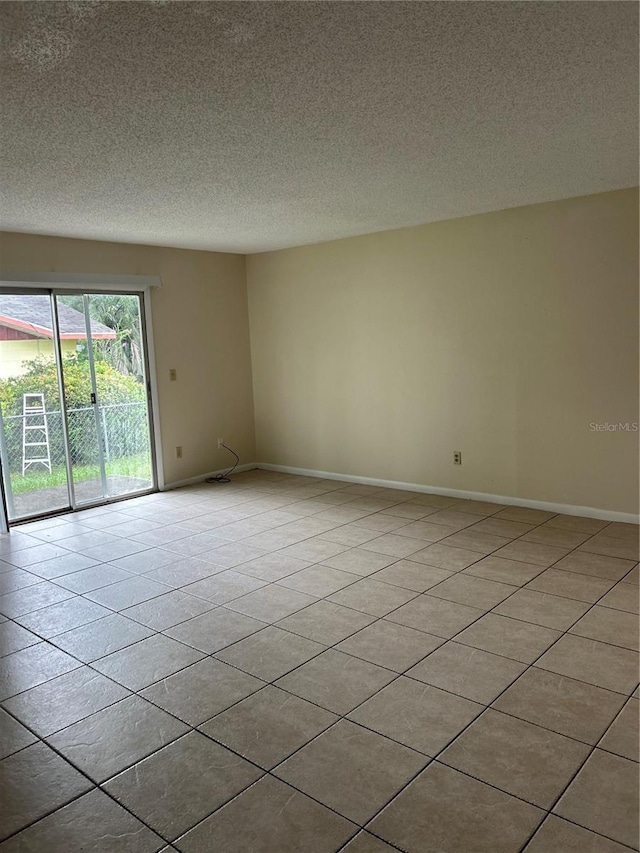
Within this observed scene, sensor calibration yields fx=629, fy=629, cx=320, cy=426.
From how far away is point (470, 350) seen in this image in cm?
504

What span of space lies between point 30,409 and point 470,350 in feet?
11.7

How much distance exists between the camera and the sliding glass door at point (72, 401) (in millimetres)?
4988

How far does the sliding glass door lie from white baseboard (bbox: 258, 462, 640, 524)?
5.16 ft

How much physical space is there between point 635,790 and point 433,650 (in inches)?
39.1

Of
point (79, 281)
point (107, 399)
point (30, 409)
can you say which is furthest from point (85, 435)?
point (79, 281)

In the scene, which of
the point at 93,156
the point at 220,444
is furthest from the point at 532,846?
the point at 220,444

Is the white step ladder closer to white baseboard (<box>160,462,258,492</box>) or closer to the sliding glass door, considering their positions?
the sliding glass door

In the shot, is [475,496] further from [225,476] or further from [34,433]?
[34,433]

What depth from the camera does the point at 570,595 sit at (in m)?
3.28

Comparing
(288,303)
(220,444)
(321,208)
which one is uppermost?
(321,208)

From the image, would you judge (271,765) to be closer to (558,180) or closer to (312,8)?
(312,8)

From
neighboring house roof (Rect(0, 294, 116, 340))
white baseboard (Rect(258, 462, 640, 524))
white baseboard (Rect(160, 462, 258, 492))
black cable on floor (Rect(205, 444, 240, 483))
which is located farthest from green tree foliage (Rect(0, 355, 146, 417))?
white baseboard (Rect(258, 462, 640, 524))

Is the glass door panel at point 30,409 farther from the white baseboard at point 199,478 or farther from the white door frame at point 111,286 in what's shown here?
the white baseboard at point 199,478

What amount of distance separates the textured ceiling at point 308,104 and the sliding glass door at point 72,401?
3.63 feet
